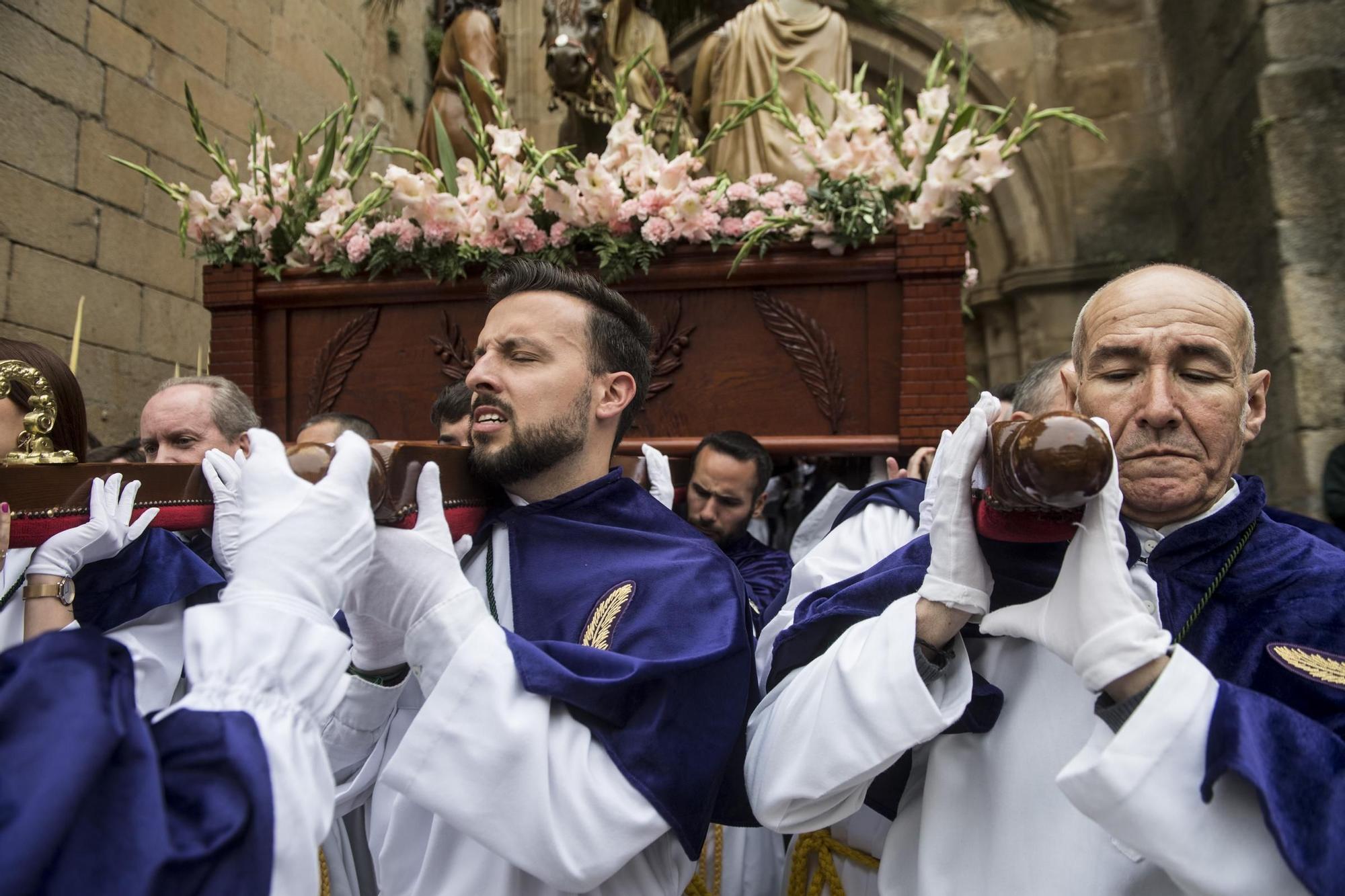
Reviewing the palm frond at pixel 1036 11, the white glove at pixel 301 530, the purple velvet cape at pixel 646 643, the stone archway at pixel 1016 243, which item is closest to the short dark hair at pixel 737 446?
the purple velvet cape at pixel 646 643

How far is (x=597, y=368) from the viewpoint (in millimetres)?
2225

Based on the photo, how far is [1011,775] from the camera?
5.48 ft

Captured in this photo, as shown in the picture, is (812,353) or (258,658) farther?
(812,353)

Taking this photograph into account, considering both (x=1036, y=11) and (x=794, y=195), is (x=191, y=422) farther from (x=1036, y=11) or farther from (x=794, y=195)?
(x=1036, y=11)

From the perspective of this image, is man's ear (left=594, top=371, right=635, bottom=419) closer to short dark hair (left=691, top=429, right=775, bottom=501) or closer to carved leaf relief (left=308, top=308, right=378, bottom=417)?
short dark hair (left=691, top=429, right=775, bottom=501)

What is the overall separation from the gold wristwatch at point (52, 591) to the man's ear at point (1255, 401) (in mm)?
2341

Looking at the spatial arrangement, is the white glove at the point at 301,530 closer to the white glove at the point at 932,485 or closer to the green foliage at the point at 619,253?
the white glove at the point at 932,485

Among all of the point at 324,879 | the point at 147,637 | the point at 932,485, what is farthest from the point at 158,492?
the point at 932,485

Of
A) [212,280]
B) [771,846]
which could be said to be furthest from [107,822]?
[212,280]

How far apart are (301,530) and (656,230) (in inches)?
91.6

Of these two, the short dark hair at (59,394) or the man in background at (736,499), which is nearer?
the short dark hair at (59,394)

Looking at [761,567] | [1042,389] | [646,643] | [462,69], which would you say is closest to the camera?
[646,643]

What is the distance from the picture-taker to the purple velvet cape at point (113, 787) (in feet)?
3.40

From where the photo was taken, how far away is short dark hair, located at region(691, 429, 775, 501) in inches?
140
